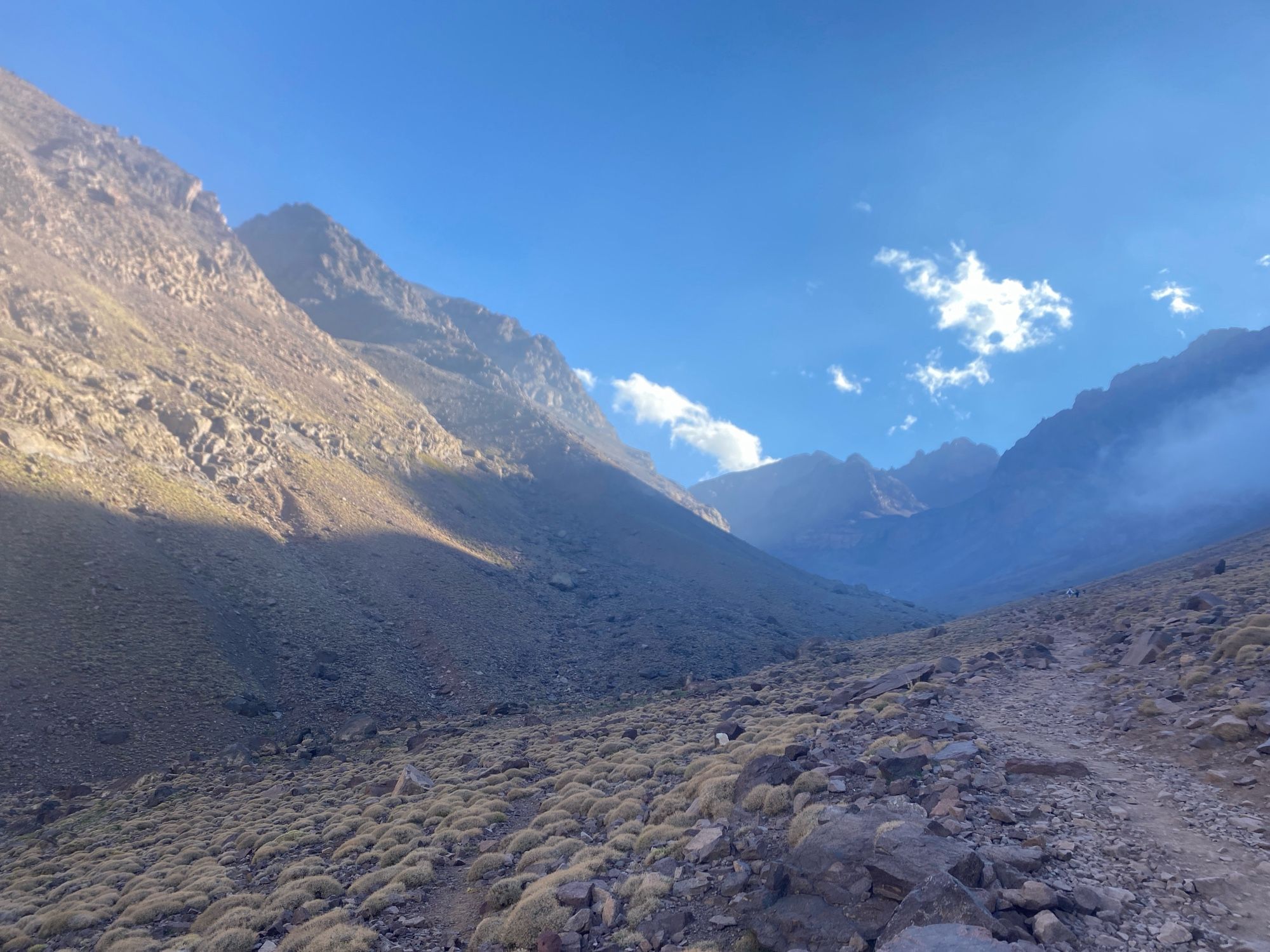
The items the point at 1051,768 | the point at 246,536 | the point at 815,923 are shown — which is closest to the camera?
the point at 815,923

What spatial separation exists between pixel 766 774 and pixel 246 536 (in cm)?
4994

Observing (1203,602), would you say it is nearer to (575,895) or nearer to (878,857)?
(878,857)

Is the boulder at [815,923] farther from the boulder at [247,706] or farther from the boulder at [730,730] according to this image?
the boulder at [247,706]

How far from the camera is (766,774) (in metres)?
14.5

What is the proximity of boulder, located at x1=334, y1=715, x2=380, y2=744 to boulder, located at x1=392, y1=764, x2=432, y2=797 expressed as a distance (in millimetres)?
12804

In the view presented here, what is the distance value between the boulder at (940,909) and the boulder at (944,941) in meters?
0.10

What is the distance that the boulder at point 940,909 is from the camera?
783cm

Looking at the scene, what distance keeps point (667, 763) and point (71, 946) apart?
14.9 metres

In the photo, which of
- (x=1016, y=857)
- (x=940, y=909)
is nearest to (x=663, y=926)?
(x=940, y=909)

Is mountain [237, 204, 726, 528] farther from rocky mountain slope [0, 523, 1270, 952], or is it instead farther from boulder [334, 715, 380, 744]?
rocky mountain slope [0, 523, 1270, 952]

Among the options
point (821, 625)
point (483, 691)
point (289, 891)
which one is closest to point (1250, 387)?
point (821, 625)

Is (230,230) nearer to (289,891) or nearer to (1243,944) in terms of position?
(289,891)

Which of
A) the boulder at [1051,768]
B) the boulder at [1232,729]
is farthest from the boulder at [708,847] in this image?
the boulder at [1232,729]

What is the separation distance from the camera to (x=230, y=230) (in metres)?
122
